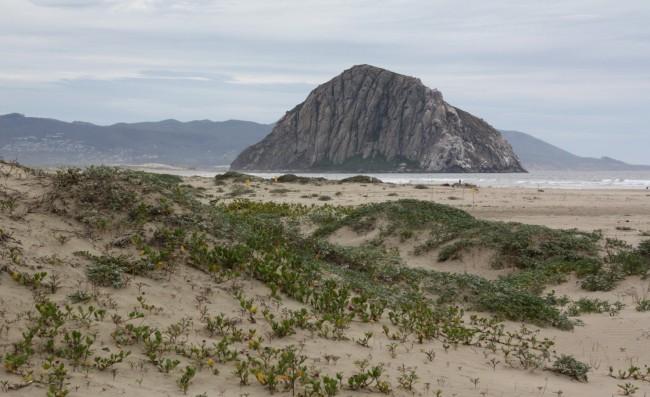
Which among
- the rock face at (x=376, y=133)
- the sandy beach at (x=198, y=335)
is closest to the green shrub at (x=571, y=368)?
the sandy beach at (x=198, y=335)

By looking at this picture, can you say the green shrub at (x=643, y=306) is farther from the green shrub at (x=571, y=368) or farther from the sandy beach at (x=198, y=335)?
the green shrub at (x=571, y=368)

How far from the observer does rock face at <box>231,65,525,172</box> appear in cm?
14262

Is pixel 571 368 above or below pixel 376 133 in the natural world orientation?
below

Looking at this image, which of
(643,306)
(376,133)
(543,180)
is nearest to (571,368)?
(643,306)

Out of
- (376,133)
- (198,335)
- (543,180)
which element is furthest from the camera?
(376,133)

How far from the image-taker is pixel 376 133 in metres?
157

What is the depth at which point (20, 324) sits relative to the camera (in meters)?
6.24

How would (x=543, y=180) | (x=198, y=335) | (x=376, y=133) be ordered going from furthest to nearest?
(x=376, y=133) → (x=543, y=180) → (x=198, y=335)

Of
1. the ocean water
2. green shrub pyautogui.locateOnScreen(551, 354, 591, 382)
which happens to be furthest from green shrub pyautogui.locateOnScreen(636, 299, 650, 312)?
the ocean water

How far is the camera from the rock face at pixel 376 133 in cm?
14262

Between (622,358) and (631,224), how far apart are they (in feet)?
47.8

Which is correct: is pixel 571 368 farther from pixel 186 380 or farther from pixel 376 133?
pixel 376 133

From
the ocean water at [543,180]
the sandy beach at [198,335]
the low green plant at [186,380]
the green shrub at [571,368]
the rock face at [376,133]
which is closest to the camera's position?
the low green plant at [186,380]

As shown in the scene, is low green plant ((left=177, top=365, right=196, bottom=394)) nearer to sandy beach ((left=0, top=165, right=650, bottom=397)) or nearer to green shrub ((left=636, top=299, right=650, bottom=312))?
sandy beach ((left=0, top=165, right=650, bottom=397))
